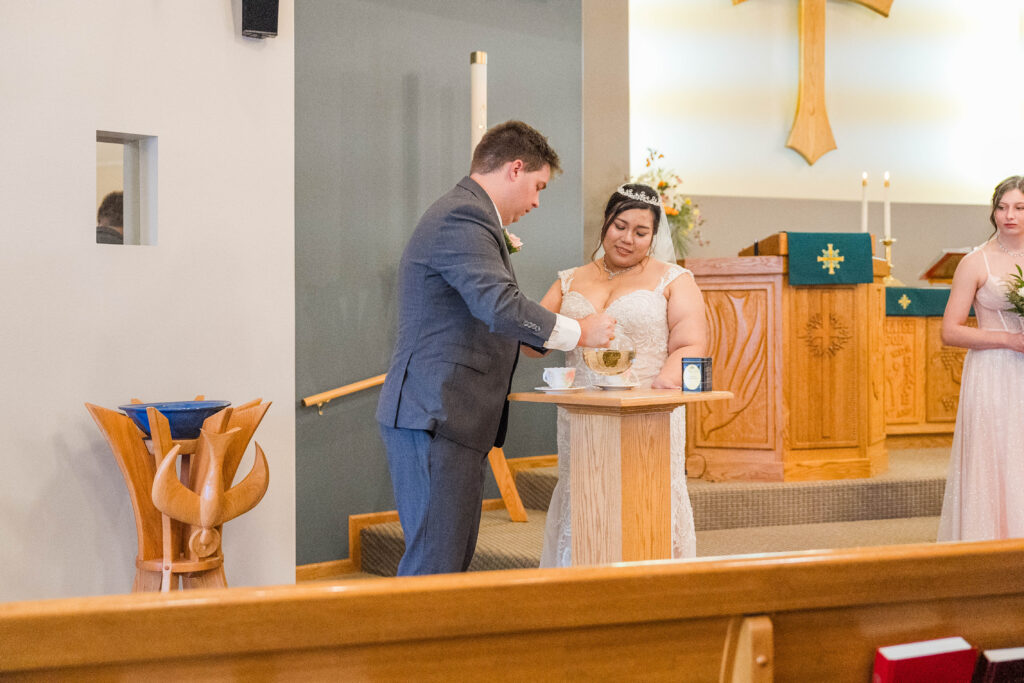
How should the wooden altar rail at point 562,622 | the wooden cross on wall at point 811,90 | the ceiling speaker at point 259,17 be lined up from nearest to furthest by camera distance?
the wooden altar rail at point 562,622 < the ceiling speaker at point 259,17 < the wooden cross on wall at point 811,90

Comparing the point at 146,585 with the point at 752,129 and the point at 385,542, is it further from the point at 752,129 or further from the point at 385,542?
the point at 752,129

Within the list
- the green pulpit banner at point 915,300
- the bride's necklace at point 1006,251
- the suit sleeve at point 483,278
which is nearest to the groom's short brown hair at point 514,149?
the suit sleeve at point 483,278

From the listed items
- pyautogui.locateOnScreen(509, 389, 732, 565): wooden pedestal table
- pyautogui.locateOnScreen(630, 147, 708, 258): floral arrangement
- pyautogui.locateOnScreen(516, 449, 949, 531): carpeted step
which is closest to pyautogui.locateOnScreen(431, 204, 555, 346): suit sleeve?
pyautogui.locateOnScreen(509, 389, 732, 565): wooden pedestal table

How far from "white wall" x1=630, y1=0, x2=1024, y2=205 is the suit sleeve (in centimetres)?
469

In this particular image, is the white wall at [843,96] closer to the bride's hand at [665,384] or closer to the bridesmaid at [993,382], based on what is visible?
the bridesmaid at [993,382]

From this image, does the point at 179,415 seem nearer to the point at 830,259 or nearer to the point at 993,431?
the point at 993,431

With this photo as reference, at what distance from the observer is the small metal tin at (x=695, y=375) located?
244cm

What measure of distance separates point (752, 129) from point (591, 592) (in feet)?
22.5

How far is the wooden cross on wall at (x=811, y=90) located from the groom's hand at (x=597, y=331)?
542 centimetres

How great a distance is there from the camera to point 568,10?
228 inches

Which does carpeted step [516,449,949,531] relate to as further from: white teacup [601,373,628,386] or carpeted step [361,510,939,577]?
white teacup [601,373,628,386]

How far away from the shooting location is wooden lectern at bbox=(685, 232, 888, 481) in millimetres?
5055

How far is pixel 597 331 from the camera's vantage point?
94.3 inches

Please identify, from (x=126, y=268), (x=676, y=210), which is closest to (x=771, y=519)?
(x=676, y=210)
